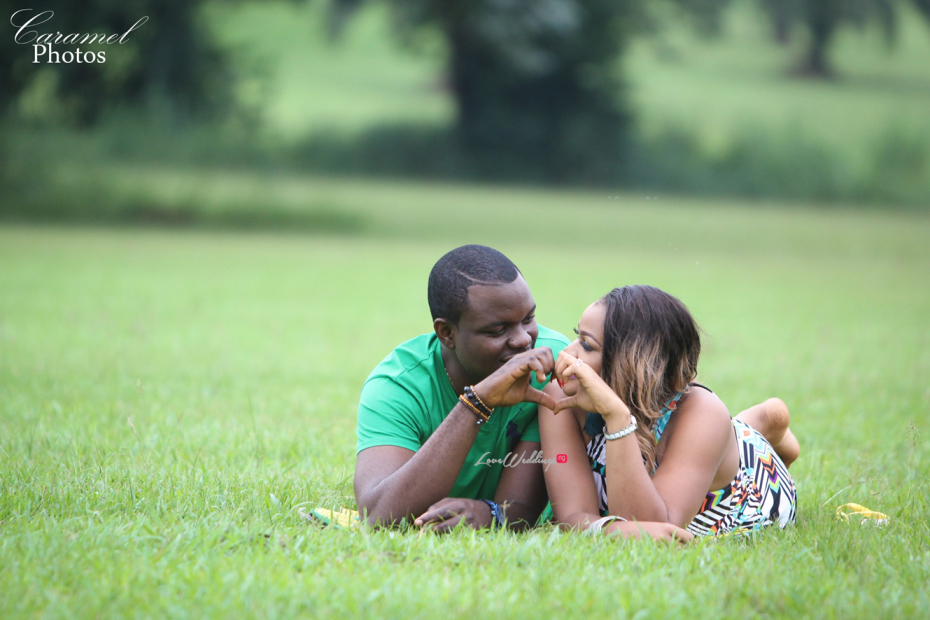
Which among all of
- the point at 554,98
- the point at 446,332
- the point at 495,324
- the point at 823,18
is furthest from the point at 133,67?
the point at 823,18

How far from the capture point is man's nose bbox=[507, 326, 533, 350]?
12.4 ft

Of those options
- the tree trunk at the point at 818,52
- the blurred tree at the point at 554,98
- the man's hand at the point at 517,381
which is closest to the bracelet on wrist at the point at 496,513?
the man's hand at the point at 517,381

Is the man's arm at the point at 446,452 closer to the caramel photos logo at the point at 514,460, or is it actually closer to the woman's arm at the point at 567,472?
the woman's arm at the point at 567,472

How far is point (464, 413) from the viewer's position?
3576mm

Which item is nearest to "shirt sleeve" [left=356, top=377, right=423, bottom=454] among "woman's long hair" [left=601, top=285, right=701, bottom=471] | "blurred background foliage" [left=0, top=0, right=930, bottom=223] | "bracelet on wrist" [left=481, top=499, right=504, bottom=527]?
"bracelet on wrist" [left=481, top=499, right=504, bottom=527]

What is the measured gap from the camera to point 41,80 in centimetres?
2439

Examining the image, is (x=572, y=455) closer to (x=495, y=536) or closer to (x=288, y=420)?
(x=495, y=536)

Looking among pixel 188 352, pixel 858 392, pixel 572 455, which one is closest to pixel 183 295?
pixel 188 352

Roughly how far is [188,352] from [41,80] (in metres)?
19.4

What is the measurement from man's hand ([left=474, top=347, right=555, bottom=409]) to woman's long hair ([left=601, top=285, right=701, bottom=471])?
11.7 inches

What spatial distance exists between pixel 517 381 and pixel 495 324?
0.31 meters

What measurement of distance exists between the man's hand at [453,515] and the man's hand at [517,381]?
452mm

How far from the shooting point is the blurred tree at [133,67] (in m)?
23.5

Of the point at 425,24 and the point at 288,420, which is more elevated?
the point at 425,24
